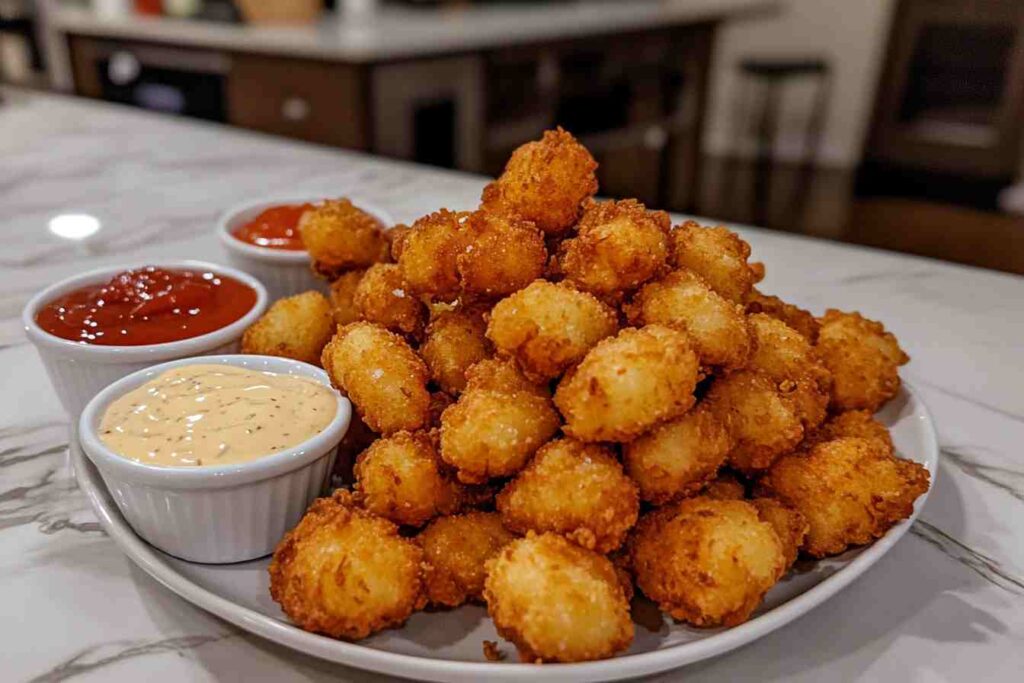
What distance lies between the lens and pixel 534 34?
4742mm

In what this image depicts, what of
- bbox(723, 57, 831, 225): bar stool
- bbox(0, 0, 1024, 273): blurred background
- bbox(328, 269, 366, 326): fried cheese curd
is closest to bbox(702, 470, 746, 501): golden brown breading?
bbox(328, 269, 366, 326): fried cheese curd

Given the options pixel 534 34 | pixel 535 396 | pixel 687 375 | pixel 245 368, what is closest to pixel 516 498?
pixel 535 396

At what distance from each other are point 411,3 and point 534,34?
182 centimetres

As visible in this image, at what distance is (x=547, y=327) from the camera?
1009mm

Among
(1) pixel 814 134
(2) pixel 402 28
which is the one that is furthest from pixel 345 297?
(1) pixel 814 134

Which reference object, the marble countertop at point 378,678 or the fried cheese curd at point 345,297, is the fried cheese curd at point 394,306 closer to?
the fried cheese curd at point 345,297

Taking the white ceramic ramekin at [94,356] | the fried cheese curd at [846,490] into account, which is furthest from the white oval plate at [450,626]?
the white ceramic ramekin at [94,356]

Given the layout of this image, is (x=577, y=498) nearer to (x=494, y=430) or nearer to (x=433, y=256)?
(x=494, y=430)

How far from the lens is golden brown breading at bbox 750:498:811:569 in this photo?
38.7 inches

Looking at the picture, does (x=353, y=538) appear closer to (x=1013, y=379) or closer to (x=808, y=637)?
(x=808, y=637)

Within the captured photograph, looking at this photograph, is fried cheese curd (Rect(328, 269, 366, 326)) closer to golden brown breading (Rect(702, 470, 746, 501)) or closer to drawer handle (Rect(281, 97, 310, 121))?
golden brown breading (Rect(702, 470, 746, 501))

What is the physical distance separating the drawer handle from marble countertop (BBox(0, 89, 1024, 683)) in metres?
1.46

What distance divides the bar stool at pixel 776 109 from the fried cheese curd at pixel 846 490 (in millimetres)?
6451

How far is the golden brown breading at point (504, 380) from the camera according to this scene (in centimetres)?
105
